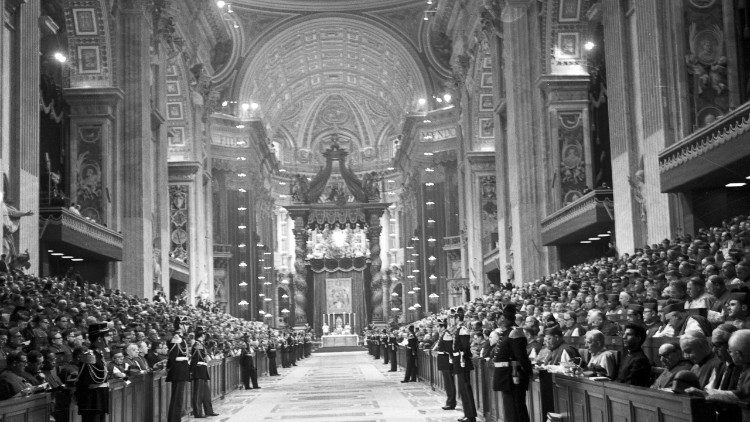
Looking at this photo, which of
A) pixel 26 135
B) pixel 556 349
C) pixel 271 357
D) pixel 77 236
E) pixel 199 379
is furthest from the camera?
pixel 271 357

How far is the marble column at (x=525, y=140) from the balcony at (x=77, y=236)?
12.3 m

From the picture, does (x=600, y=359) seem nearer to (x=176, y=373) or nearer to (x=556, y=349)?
(x=556, y=349)

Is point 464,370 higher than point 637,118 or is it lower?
lower

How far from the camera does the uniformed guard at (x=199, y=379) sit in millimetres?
19156

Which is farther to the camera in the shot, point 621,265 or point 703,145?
point 621,265

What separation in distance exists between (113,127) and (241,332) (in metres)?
7.29

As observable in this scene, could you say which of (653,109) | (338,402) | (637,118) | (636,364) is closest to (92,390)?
(636,364)

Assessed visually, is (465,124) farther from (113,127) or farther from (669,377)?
(669,377)

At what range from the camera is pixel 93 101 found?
30.9 m

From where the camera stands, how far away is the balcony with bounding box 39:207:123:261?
2492 centimetres

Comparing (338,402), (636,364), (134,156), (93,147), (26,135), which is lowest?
(338,402)

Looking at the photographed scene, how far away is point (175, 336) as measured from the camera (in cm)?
1750

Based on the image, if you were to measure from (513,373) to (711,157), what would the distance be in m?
6.70

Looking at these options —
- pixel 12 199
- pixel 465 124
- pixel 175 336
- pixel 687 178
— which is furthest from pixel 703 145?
pixel 465 124
